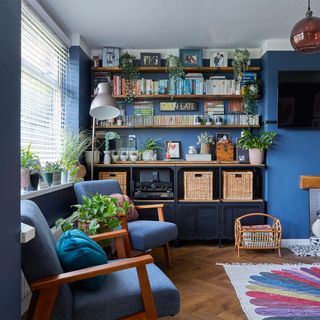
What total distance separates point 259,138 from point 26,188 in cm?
272

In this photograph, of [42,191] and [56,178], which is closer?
[42,191]

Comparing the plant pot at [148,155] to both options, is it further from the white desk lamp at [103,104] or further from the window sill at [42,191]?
the window sill at [42,191]

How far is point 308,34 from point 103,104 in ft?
6.18

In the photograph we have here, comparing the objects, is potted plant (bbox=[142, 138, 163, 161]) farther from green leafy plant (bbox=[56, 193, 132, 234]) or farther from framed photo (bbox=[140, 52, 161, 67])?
green leafy plant (bbox=[56, 193, 132, 234])

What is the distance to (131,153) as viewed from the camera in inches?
157

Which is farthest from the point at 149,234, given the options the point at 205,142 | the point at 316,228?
the point at 316,228

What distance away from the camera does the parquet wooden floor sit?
2.21 metres

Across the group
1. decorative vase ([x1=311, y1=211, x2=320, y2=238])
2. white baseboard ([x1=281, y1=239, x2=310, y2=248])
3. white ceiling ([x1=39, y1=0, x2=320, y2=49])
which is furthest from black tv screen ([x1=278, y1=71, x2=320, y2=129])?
white baseboard ([x1=281, y1=239, x2=310, y2=248])

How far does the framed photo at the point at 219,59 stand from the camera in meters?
3.98

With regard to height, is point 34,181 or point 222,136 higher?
point 222,136

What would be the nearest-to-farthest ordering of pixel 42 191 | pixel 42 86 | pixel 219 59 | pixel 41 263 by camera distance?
pixel 41 263, pixel 42 191, pixel 42 86, pixel 219 59

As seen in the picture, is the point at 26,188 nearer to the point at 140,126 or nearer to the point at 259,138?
the point at 140,126

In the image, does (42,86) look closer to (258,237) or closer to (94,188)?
(94,188)

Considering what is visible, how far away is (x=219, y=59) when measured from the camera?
13.1ft
